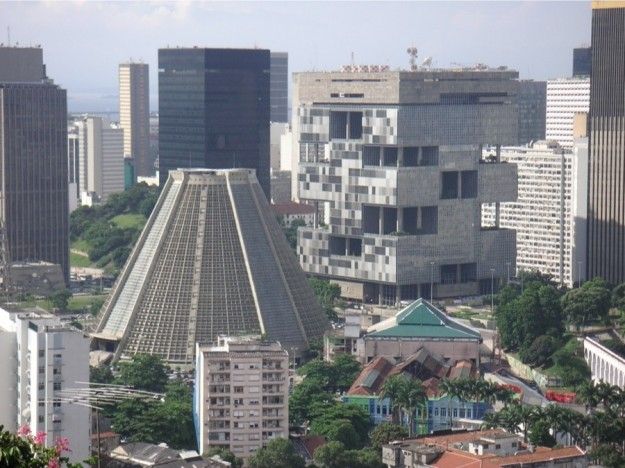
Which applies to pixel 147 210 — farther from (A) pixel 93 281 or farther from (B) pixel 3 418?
(B) pixel 3 418

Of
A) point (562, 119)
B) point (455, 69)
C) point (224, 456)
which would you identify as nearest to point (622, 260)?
point (455, 69)

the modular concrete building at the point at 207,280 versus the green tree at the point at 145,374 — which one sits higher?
the modular concrete building at the point at 207,280

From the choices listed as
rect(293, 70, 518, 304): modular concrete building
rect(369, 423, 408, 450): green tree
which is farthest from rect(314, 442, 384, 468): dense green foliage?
rect(293, 70, 518, 304): modular concrete building

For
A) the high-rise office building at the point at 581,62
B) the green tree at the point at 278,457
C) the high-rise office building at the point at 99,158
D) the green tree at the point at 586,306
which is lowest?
the green tree at the point at 278,457

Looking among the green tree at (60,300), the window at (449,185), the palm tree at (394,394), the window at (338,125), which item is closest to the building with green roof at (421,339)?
the palm tree at (394,394)

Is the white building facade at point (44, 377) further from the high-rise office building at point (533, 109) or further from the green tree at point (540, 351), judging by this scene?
the high-rise office building at point (533, 109)

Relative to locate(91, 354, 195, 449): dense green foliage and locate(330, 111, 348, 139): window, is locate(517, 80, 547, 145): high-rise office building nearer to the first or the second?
locate(330, 111, 348, 139): window
